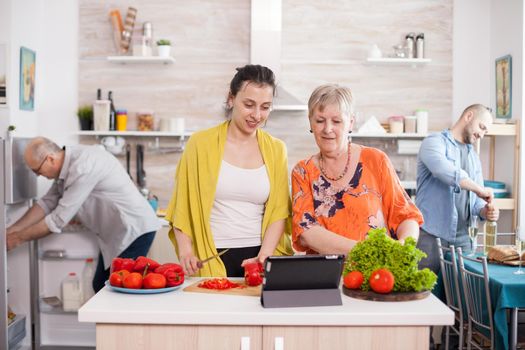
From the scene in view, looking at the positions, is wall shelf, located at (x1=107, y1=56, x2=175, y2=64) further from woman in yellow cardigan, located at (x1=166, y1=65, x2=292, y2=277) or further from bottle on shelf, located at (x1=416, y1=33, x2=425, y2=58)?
woman in yellow cardigan, located at (x1=166, y1=65, x2=292, y2=277)

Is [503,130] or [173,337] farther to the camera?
[503,130]

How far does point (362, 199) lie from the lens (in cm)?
241

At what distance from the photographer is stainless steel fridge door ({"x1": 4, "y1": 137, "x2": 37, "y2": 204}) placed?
384 cm

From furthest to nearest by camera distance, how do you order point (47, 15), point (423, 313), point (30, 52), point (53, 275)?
point (47, 15) → point (30, 52) → point (53, 275) → point (423, 313)

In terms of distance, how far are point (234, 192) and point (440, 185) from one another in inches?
75.1

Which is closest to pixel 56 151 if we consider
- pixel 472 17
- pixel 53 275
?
pixel 53 275

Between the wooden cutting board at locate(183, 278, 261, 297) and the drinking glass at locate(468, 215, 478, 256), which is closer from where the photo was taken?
the wooden cutting board at locate(183, 278, 261, 297)

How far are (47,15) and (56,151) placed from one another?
5.50ft

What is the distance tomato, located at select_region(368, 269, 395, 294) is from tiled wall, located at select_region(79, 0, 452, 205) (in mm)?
3265

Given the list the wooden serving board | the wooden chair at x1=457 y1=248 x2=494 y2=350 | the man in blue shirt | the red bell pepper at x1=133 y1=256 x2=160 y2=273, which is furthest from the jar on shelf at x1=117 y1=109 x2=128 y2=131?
the wooden serving board

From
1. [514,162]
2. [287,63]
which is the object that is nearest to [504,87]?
[514,162]

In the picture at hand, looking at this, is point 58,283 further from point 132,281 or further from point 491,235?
point 491,235

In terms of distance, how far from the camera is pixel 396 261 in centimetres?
210

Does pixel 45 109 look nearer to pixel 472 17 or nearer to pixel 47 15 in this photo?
pixel 47 15
